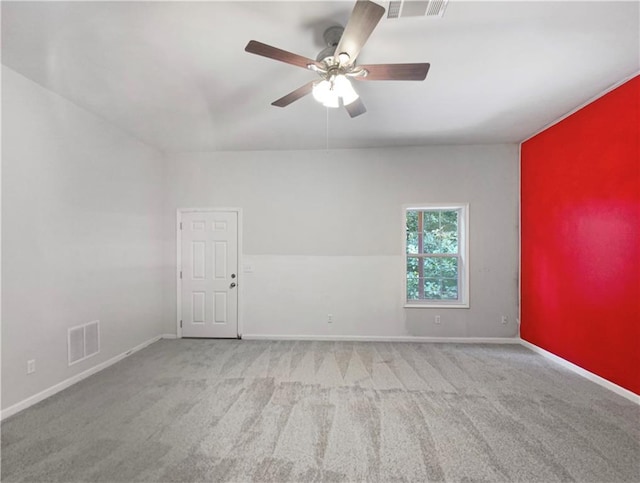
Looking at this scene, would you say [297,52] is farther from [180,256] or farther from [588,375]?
[588,375]

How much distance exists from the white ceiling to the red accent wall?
1.11 ft

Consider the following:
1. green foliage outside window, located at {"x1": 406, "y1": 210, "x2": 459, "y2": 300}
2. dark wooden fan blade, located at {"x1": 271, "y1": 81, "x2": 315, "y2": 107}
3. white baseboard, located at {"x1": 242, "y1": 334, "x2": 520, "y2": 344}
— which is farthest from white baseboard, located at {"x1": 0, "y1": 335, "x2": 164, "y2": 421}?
green foliage outside window, located at {"x1": 406, "y1": 210, "x2": 459, "y2": 300}

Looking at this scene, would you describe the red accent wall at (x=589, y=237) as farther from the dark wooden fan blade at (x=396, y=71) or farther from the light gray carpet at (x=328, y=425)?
the dark wooden fan blade at (x=396, y=71)

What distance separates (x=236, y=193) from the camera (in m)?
4.12

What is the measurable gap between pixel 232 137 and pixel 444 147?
2975 mm

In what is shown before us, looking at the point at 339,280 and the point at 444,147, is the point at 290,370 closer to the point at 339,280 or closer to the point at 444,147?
the point at 339,280

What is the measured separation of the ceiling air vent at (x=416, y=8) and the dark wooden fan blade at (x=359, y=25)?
0.95 feet

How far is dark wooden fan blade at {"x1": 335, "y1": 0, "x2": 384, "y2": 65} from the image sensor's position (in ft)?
4.25

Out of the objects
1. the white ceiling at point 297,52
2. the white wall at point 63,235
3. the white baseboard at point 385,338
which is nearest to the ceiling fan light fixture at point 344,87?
the white ceiling at point 297,52

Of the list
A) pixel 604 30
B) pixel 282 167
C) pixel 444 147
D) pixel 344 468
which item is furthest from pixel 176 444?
pixel 444 147

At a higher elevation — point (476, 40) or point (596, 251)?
point (476, 40)

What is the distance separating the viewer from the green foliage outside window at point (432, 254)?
4.11 m

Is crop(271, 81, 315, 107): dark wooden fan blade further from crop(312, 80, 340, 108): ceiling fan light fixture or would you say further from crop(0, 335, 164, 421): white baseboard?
crop(0, 335, 164, 421): white baseboard

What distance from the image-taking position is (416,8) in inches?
61.0
